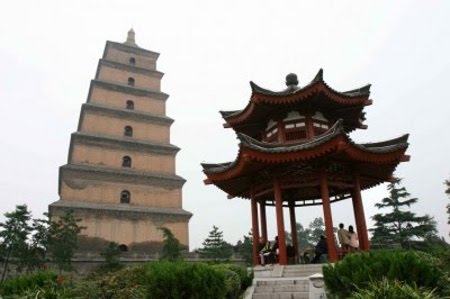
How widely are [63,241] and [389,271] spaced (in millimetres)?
23955

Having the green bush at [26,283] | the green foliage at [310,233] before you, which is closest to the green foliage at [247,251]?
the green bush at [26,283]

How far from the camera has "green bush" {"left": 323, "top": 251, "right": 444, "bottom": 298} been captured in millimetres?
6148

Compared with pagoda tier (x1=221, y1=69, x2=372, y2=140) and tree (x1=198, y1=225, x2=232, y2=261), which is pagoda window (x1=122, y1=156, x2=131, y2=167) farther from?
pagoda tier (x1=221, y1=69, x2=372, y2=140)

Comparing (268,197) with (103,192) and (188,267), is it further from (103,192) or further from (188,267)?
(103,192)

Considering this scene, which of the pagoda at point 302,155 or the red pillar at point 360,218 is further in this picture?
the red pillar at point 360,218

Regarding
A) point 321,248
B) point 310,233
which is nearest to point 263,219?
point 321,248

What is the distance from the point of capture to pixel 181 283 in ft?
22.5

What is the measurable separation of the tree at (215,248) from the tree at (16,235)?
1401 cm

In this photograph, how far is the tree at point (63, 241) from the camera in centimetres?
2456

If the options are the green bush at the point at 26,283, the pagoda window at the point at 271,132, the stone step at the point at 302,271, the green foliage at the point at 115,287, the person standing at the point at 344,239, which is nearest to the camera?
the green bush at the point at 26,283

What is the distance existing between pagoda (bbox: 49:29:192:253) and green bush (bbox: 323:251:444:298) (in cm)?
2610

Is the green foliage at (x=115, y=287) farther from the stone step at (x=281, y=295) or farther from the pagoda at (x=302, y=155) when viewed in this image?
the pagoda at (x=302, y=155)

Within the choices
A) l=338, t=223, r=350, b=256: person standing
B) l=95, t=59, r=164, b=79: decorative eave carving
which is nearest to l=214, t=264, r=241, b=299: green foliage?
l=338, t=223, r=350, b=256: person standing

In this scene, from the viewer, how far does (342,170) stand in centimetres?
1256
